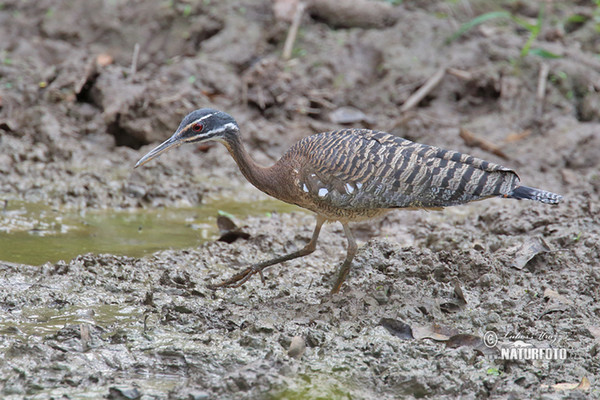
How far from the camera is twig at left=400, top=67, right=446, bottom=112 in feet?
30.8

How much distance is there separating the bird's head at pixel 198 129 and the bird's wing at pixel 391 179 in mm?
710

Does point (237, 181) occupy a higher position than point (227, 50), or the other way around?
point (227, 50)

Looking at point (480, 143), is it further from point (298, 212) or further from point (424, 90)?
point (298, 212)

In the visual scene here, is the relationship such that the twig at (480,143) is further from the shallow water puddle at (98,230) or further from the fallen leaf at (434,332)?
the fallen leaf at (434,332)

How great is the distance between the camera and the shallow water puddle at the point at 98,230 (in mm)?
5953

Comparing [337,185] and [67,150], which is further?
[67,150]

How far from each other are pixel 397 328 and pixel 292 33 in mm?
6519

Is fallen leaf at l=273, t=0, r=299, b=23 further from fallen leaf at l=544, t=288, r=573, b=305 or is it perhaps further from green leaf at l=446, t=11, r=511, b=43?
fallen leaf at l=544, t=288, r=573, b=305

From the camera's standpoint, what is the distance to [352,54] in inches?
398

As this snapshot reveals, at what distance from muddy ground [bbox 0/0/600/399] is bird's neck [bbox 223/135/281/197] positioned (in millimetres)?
818

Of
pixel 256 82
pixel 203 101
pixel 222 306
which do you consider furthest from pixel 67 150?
pixel 222 306

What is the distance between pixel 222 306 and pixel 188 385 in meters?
1.28

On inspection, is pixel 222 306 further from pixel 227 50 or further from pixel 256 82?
pixel 227 50

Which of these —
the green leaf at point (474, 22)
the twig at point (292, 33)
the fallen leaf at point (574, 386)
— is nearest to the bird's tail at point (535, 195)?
the fallen leaf at point (574, 386)
